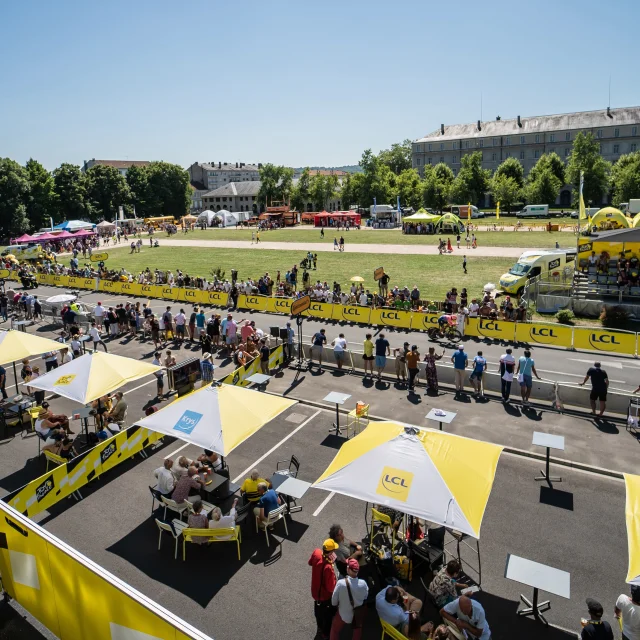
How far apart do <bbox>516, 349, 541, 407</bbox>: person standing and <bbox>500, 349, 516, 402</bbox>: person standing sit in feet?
0.85

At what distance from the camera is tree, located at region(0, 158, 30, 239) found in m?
76.8

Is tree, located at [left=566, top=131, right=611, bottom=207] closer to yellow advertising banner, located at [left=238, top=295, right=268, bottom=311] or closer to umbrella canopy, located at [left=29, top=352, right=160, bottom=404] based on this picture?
yellow advertising banner, located at [left=238, top=295, right=268, bottom=311]

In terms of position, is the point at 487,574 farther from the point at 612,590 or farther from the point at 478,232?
the point at 478,232

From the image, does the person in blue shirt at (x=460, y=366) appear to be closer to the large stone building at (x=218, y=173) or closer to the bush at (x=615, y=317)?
the bush at (x=615, y=317)

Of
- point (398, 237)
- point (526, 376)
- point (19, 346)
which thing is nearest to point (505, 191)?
point (398, 237)

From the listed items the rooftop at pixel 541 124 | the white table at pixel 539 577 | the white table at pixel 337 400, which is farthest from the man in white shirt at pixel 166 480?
the rooftop at pixel 541 124

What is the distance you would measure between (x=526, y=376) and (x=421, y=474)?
885 centimetres

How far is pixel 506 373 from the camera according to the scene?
15.4m

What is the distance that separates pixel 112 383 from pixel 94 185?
299ft

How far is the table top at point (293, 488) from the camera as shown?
9.28 metres

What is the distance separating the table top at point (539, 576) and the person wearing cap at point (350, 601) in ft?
6.68

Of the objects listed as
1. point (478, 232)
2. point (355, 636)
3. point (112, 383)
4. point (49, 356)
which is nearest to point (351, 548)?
point (355, 636)

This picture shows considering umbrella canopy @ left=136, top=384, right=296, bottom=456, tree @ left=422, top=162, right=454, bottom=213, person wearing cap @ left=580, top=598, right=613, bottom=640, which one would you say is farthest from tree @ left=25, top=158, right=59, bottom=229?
person wearing cap @ left=580, top=598, right=613, bottom=640

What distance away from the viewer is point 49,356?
701 inches
